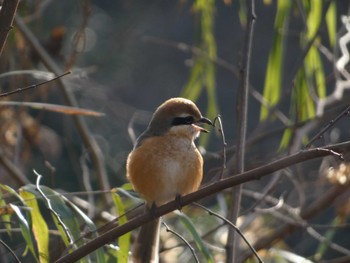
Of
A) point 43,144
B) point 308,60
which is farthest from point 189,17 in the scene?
point 308,60

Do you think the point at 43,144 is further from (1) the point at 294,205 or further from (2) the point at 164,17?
(2) the point at 164,17

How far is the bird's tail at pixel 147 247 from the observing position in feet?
9.15

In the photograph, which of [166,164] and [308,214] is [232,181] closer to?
[166,164]

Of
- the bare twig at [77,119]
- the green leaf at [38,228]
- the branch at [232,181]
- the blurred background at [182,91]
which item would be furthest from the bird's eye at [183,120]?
the bare twig at [77,119]

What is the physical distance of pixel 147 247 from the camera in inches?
111

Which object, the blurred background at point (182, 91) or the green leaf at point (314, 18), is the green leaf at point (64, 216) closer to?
the blurred background at point (182, 91)

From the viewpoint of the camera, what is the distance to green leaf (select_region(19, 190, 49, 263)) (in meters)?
2.28

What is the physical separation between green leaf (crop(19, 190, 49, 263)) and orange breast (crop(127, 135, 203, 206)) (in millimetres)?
534

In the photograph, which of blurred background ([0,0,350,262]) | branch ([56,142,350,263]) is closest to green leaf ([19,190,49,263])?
blurred background ([0,0,350,262])

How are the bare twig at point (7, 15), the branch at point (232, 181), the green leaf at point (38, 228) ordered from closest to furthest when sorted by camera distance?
the branch at point (232, 181)
the bare twig at point (7, 15)
the green leaf at point (38, 228)

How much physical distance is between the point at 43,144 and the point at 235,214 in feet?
7.04

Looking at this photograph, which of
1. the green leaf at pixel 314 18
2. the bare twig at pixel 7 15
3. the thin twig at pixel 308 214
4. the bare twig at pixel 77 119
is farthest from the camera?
the bare twig at pixel 77 119

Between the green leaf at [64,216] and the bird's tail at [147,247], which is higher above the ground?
the green leaf at [64,216]

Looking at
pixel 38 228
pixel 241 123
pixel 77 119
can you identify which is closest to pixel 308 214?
pixel 77 119
